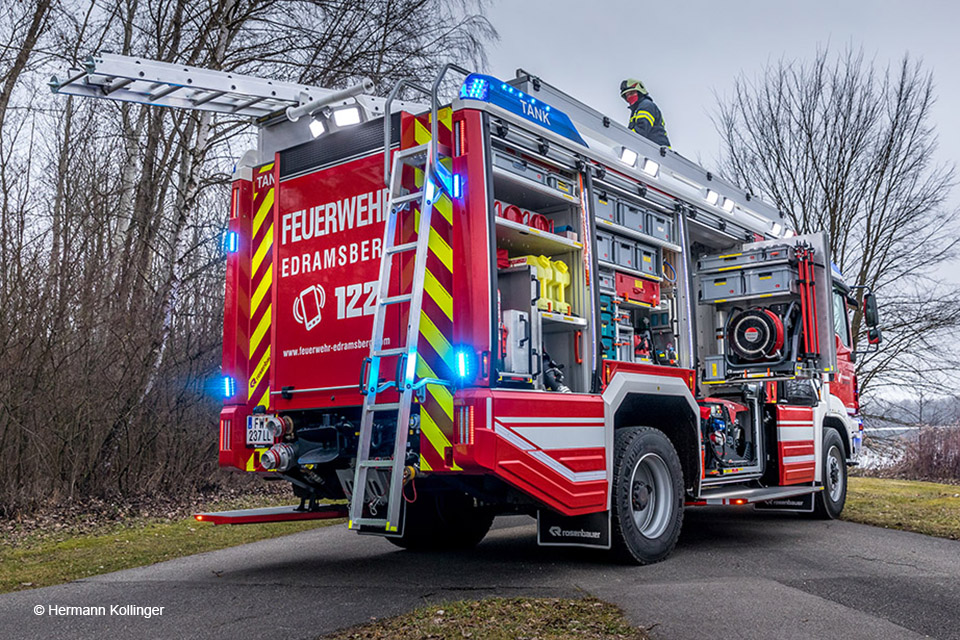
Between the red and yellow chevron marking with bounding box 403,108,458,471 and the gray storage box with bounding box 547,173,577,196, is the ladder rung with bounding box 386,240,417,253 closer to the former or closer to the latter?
the red and yellow chevron marking with bounding box 403,108,458,471

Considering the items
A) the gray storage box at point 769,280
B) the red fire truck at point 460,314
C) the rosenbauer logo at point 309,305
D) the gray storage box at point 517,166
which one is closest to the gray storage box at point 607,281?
the red fire truck at point 460,314

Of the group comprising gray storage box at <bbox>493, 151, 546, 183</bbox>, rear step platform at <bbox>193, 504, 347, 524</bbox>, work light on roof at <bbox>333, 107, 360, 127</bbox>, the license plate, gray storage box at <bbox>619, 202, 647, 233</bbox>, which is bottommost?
rear step platform at <bbox>193, 504, 347, 524</bbox>

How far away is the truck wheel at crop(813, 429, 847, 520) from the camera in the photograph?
9727 mm

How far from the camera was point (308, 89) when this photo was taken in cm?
685

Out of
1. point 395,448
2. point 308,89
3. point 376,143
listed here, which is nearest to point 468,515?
point 395,448

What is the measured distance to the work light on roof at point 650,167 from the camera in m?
7.48

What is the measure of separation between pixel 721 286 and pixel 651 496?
3.38 meters

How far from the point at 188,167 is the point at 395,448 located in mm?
9864

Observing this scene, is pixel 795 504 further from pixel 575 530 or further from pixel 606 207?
pixel 606 207

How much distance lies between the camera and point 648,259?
24.5ft

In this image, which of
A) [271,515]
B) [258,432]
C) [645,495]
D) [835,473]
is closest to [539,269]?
[645,495]

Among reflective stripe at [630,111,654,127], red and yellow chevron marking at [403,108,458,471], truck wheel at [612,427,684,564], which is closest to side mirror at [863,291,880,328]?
reflective stripe at [630,111,654,127]

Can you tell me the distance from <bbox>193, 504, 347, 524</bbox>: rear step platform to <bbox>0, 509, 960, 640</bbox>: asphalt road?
40 cm

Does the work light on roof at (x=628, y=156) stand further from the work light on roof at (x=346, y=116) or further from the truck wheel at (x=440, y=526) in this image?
the truck wheel at (x=440, y=526)
